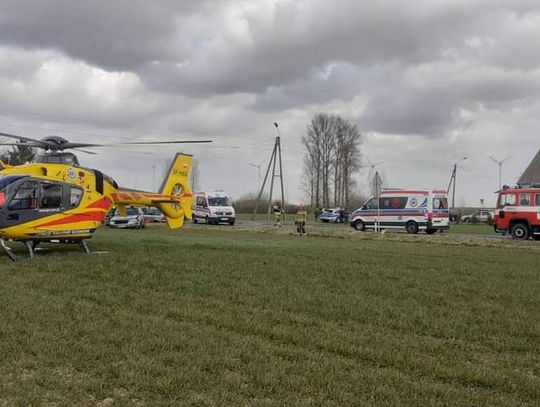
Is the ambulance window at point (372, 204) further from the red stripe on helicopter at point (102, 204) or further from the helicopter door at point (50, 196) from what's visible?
the helicopter door at point (50, 196)

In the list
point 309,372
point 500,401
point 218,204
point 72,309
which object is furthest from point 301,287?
point 218,204

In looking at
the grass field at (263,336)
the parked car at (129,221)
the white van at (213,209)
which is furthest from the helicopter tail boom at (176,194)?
the white van at (213,209)

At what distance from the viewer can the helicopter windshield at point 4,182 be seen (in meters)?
13.5

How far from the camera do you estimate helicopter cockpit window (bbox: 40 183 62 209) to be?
14413 mm

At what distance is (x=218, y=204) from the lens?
4475cm

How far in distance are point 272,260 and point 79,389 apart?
29.5ft

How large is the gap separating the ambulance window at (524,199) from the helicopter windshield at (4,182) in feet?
76.6

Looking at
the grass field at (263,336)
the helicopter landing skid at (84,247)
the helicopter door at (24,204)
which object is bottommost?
the grass field at (263,336)

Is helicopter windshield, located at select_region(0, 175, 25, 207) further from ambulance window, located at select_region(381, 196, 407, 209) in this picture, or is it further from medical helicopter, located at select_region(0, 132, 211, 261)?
ambulance window, located at select_region(381, 196, 407, 209)

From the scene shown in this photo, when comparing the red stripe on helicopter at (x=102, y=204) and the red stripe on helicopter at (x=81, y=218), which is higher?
the red stripe on helicopter at (x=102, y=204)

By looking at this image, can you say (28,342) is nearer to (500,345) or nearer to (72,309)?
(72,309)

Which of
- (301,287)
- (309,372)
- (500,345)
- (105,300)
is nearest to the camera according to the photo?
(309,372)

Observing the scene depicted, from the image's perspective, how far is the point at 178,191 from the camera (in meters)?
20.4

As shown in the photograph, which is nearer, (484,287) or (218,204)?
(484,287)
